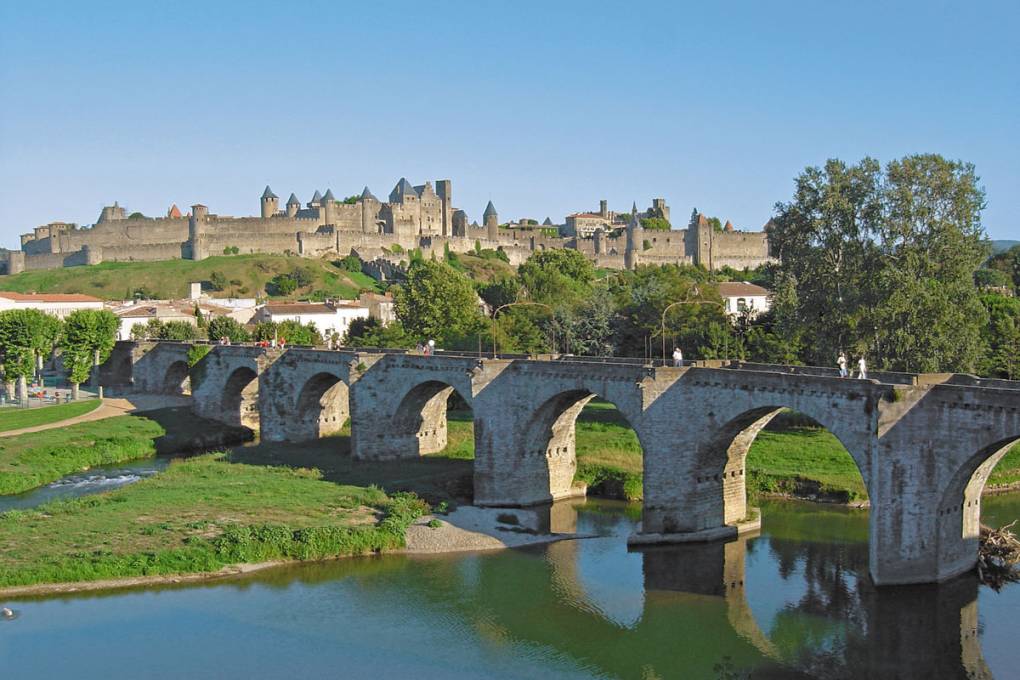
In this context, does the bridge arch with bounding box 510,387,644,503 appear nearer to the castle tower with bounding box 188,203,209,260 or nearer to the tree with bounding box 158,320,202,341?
the tree with bounding box 158,320,202,341

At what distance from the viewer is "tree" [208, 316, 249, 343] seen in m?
72.0

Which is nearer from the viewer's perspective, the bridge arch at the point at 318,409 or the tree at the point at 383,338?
the bridge arch at the point at 318,409

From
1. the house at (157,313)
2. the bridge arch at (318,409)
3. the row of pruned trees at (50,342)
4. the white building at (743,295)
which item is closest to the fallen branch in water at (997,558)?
the bridge arch at (318,409)

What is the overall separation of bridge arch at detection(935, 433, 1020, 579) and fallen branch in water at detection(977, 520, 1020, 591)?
55cm

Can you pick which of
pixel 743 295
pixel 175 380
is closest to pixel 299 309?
pixel 175 380

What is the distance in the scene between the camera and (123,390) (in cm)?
6638

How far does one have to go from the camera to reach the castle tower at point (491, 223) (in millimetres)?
137250

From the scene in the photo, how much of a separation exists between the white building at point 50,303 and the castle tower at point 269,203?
56.5 meters

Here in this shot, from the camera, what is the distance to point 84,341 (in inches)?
2477

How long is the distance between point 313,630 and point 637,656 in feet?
25.0

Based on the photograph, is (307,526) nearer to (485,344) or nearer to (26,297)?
(485,344)

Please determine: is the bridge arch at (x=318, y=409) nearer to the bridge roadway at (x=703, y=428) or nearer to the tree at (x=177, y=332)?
the bridge roadway at (x=703, y=428)

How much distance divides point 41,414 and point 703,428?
3972 centimetres

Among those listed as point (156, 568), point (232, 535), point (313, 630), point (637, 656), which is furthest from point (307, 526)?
point (637, 656)
